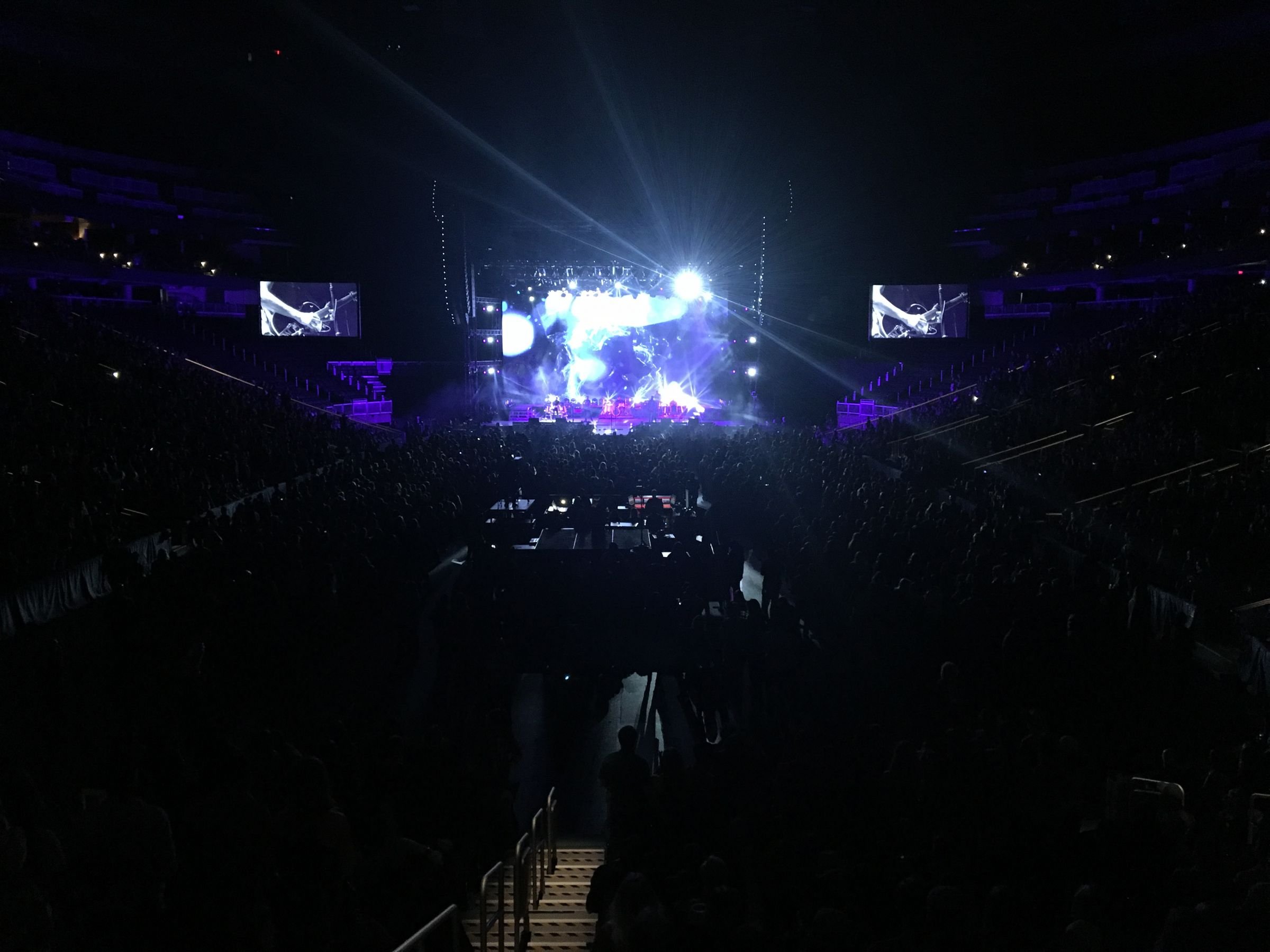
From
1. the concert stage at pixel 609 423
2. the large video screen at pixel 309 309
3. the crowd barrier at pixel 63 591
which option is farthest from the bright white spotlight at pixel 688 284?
the crowd barrier at pixel 63 591

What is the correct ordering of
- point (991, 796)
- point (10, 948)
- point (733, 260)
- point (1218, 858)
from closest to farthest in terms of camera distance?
1. point (10, 948)
2. point (1218, 858)
3. point (991, 796)
4. point (733, 260)

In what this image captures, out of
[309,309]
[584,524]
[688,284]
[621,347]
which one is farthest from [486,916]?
[621,347]

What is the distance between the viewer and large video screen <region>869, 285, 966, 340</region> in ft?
102

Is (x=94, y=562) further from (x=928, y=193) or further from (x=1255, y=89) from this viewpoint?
(x=1255, y=89)

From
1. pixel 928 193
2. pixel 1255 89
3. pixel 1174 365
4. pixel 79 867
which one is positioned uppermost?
pixel 1255 89

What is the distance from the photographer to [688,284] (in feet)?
105

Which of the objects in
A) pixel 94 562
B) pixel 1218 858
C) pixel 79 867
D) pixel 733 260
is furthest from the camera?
pixel 733 260

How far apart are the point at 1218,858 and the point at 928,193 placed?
103ft

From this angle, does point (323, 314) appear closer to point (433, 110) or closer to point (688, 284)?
point (433, 110)

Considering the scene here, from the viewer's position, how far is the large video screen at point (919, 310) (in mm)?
31047

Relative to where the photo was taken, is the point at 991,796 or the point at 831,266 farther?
the point at 831,266

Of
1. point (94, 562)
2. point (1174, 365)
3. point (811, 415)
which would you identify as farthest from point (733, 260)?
point (94, 562)

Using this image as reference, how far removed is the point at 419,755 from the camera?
541 cm

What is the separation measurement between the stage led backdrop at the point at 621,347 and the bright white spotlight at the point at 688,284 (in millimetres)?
563
